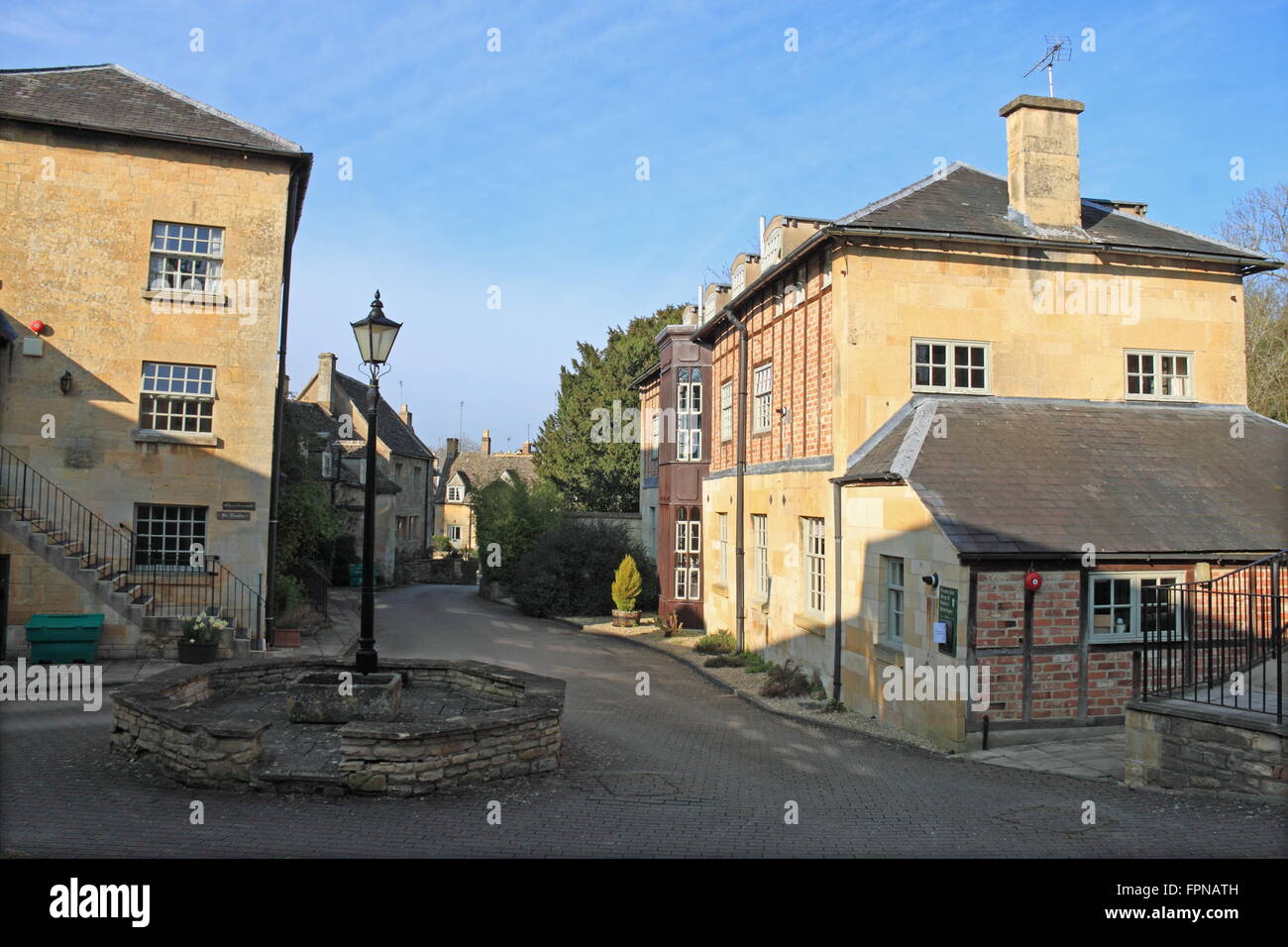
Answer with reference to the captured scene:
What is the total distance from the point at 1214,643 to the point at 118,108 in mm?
20999

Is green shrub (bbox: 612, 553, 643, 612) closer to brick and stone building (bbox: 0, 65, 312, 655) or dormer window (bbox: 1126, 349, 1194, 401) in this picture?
brick and stone building (bbox: 0, 65, 312, 655)

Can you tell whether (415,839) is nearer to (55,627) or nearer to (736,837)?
(736,837)

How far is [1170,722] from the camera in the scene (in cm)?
862

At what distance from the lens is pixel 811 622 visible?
608 inches

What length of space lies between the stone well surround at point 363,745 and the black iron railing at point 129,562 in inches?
289

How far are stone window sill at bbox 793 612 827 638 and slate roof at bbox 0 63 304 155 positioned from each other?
13402 millimetres

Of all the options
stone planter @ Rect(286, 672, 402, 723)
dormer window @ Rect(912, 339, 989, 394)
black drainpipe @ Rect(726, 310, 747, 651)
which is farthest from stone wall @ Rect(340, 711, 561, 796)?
black drainpipe @ Rect(726, 310, 747, 651)

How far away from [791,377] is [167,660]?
12405 mm

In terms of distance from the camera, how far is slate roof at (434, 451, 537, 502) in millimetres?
67688

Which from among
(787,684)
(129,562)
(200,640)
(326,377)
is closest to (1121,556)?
(787,684)

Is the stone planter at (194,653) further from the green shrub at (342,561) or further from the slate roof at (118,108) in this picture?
the green shrub at (342,561)

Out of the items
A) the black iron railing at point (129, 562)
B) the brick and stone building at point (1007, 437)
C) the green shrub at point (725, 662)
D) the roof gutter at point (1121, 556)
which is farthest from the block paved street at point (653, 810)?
the green shrub at point (725, 662)

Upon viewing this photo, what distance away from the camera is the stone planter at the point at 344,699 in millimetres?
9391
